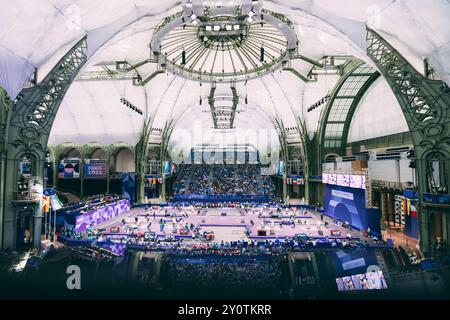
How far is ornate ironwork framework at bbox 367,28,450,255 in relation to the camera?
13781mm

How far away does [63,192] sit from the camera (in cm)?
3869

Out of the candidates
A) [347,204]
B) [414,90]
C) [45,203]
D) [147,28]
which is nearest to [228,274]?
[45,203]

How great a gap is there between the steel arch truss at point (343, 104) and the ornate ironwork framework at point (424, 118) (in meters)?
12.6

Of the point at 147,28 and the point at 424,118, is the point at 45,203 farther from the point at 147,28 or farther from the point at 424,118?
the point at 424,118

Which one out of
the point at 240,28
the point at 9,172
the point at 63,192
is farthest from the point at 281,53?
the point at 63,192

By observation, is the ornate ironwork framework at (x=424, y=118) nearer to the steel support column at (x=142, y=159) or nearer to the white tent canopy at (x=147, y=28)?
the white tent canopy at (x=147, y=28)

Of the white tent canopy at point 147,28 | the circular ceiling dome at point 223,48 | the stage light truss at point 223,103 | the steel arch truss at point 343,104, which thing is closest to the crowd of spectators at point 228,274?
the white tent canopy at point 147,28

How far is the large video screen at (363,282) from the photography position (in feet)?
26.1

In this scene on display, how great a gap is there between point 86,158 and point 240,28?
3242 centimetres

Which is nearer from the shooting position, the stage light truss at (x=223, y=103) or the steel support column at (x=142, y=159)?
the steel support column at (x=142, y=159)

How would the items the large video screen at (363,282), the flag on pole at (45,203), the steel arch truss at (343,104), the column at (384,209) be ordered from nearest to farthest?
the large video screen at (363,282) → the flag on pole at (45,203) → the column at (384,209) → the steel arch truss at (343,104)

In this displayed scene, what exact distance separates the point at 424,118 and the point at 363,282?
11.1m

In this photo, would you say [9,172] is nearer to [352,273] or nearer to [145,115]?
[352,273]

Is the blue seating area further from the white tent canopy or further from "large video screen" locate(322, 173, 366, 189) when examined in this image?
the white tent canopy
